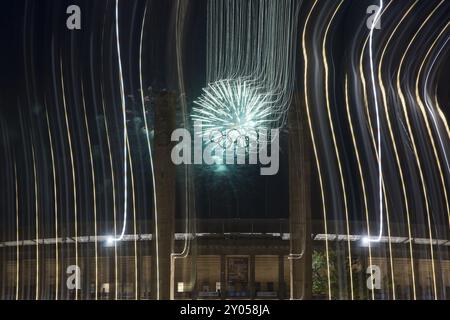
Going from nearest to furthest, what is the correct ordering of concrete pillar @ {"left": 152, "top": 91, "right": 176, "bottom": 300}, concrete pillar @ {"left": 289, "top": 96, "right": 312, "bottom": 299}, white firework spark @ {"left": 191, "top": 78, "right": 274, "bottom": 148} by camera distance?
concrete pillar @ {"left": 152, "top": 91, "right": 176, "bottom": 300}, concrete pillar @ {"left": 289, "top": 96, "right": 312, "bottom": 299}, white firework spark @ {"left": 191, "top": 78, "right": 274, "bottom": 148}

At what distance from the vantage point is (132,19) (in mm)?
24219

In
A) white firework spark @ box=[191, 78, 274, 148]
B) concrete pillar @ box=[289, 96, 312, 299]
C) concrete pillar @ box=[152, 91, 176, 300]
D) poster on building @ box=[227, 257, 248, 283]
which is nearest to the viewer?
concrete pillar @ box=[152, 91, 176, 300]

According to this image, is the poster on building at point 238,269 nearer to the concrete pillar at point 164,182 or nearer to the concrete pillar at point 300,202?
the concrete pillar at point 300,202

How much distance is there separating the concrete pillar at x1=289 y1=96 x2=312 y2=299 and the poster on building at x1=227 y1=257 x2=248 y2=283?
21.6 meters

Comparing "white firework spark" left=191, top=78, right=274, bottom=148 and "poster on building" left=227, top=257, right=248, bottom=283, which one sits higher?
"white firework spark" left=191, top=78, right=274, bottom=148

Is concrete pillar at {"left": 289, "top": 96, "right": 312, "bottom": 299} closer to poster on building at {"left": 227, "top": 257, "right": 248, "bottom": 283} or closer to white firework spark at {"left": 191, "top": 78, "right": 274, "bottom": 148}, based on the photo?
white firework spark at {"left": 191, "top": 78, "right": 274, "bottom": 148}

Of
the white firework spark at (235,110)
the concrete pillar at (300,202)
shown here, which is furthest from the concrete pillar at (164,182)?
the white firework spark at (235,110)

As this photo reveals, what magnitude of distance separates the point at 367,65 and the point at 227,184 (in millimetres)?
13863

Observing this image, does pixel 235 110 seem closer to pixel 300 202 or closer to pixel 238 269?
pixel 300 202

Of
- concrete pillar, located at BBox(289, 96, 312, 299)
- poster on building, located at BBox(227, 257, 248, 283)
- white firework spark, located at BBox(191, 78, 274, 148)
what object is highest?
white firework spark, located at BBox(191, 78, 274, 148)

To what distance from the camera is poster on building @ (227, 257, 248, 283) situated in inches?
1852

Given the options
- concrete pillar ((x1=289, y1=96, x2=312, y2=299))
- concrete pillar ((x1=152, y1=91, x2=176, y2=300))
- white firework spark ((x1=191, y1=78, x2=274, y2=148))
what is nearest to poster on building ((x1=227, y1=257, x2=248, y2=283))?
white firework spark ((x1=191, y1=78, x2=274, y2=148))

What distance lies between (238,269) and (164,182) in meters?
25.0
